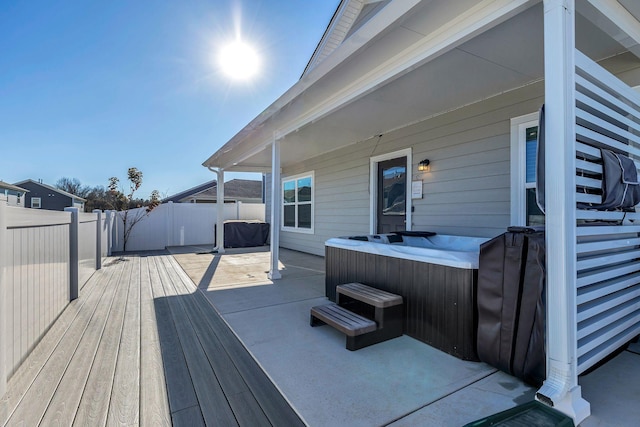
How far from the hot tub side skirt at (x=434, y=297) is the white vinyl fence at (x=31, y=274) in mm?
2859

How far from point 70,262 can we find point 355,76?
13.9ft

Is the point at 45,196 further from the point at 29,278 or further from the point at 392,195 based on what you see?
the point at 392,195

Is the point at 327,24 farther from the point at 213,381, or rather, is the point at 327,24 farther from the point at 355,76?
the point at 213,381

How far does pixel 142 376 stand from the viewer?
6.55 ft

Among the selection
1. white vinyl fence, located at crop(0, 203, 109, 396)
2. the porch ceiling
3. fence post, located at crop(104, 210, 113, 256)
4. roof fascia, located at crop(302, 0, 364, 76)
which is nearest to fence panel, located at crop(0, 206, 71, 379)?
white vinyl fence, located at crop(0, 203, 109, 396)

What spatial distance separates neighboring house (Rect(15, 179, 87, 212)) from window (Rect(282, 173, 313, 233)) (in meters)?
19.0

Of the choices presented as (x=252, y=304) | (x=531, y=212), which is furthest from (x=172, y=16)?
(x=531, y=212)

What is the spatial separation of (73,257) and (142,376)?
284 centimetres

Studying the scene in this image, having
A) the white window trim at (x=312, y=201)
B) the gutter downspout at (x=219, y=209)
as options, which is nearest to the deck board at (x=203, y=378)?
the white window trim at (x=312, y=201)

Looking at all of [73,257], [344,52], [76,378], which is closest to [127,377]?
[76,378]

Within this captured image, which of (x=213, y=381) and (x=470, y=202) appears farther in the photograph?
(x=470, y=202)

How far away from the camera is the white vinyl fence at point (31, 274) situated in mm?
1823

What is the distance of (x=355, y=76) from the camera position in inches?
119

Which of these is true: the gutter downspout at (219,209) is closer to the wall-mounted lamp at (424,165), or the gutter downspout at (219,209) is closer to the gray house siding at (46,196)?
the wall-mounted lamp at (424,165)
